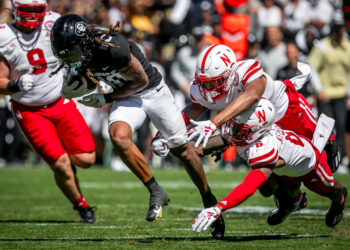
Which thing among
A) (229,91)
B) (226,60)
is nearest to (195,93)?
(229,91)

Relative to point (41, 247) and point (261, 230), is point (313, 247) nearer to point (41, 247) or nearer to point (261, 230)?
point (261, 230)

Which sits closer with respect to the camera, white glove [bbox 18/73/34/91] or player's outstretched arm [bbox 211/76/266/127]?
player's outstretched arm [bbox 211/76/266/127]

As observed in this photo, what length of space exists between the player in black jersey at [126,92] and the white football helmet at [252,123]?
651 mm

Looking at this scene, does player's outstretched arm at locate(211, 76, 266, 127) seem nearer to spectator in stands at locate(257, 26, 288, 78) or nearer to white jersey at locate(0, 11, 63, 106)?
white jersey at locate(0, 11, 63, 106)

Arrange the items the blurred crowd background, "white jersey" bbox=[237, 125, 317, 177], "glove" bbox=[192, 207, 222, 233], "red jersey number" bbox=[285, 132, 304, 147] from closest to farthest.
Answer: "glove" bbox=[192, 207, 222, 233], "white jersey" bbox=[237, 125, 317, 177], "red jersey number" bbox=[285, 132, 304, 147], the blurred crowd background

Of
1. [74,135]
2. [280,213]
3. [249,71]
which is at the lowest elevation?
[280,213]

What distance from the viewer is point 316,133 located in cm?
598

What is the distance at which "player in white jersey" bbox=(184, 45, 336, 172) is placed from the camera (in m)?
5.24

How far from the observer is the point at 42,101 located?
6953mm

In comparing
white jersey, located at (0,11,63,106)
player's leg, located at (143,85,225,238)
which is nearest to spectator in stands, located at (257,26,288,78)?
white jersey, located at (0,11,63,106)

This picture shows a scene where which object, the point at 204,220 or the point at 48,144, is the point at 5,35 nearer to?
the point at 48,144

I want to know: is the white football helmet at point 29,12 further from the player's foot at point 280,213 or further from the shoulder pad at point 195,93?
the player's foot at point 280,213

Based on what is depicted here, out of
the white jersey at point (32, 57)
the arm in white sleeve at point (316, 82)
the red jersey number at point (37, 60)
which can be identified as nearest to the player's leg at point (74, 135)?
the white jersey at point (32, 57)

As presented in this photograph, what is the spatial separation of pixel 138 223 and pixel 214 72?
1912 mm
